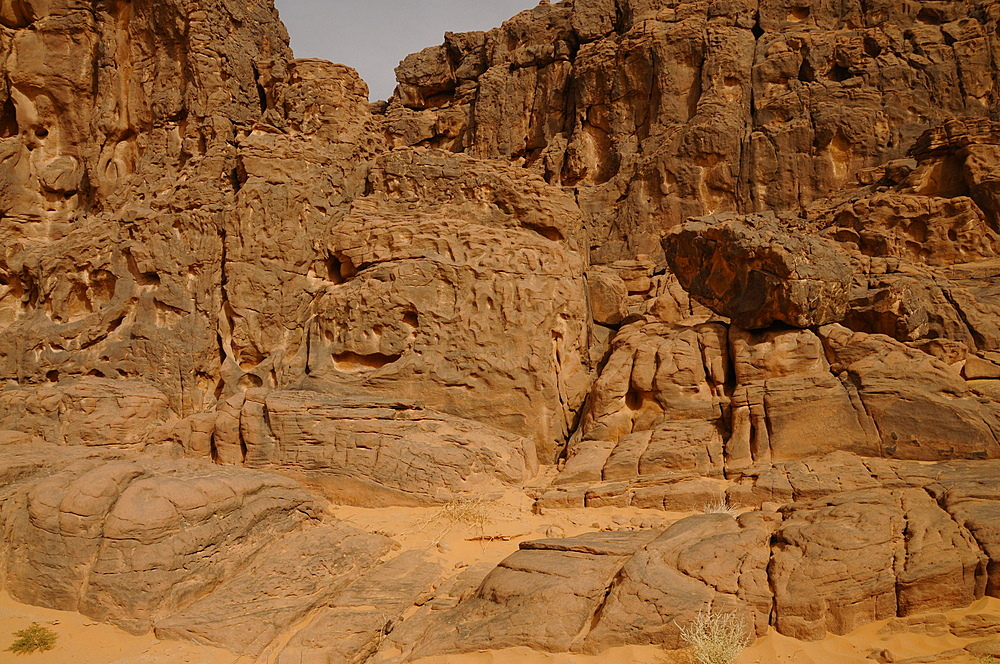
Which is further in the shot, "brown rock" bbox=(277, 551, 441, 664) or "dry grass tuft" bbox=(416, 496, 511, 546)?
"dry grass tuft" bbox=(416, 496, 511, 546)

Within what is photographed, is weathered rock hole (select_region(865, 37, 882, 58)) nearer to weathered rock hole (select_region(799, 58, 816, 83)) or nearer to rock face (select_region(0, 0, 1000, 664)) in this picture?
rock face (select_region(0, 0, 1000, 664))

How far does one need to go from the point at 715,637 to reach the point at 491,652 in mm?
1805

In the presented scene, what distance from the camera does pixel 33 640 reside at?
547cm

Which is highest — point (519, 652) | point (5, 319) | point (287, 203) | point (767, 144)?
point (767, 144)

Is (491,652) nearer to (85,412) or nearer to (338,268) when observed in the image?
(85,412)

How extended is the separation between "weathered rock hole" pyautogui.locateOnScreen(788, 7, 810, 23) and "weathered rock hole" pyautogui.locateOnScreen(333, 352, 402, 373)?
2054 cm

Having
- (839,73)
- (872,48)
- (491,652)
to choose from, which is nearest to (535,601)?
(491,652)

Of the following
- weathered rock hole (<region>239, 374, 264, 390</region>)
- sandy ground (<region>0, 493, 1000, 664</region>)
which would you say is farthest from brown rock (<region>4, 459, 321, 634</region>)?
weathered rock hole (<region>239, 374, 264, 390</region>)

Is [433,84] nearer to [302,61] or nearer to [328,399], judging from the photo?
[302,61]

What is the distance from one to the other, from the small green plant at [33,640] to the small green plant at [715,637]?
17.8 ft

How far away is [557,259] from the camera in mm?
12016

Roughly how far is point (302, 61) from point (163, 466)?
11.0 m

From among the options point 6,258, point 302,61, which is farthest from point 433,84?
point 6,258

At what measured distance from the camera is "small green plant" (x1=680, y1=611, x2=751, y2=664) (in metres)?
4.63
